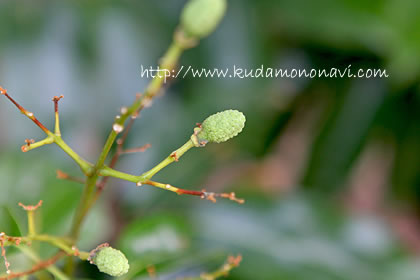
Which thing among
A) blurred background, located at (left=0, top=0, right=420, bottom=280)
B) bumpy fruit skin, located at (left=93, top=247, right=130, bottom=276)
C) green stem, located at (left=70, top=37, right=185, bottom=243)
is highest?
blurred background, located at (left=0, top=0, right=420, bottom=280)

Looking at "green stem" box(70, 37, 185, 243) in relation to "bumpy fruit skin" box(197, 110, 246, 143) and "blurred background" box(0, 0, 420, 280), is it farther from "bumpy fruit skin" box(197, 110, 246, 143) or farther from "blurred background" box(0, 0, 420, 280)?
"blurred background" box(0, 0, 420, 280)

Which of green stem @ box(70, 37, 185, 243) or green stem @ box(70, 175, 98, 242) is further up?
green stem @ box(70, 37, 185, 243)

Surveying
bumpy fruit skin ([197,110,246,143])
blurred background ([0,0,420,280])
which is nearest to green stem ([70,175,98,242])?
bumpy fruit skin ([197,110,246,143])

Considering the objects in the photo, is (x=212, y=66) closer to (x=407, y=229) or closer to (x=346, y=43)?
(x=346, y=43)

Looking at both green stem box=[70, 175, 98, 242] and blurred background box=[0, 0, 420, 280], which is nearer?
green stem box=[70, 175, 98, 242]

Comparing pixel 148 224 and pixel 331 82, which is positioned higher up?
pixel 331 82

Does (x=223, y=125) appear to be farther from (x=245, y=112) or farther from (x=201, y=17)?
(x=245, y=112)

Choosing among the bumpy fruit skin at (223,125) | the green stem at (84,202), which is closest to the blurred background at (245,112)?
the green stem at (84,202)

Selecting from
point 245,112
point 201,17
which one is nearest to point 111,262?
point 201,17

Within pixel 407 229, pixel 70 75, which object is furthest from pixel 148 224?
pixel 407 229
